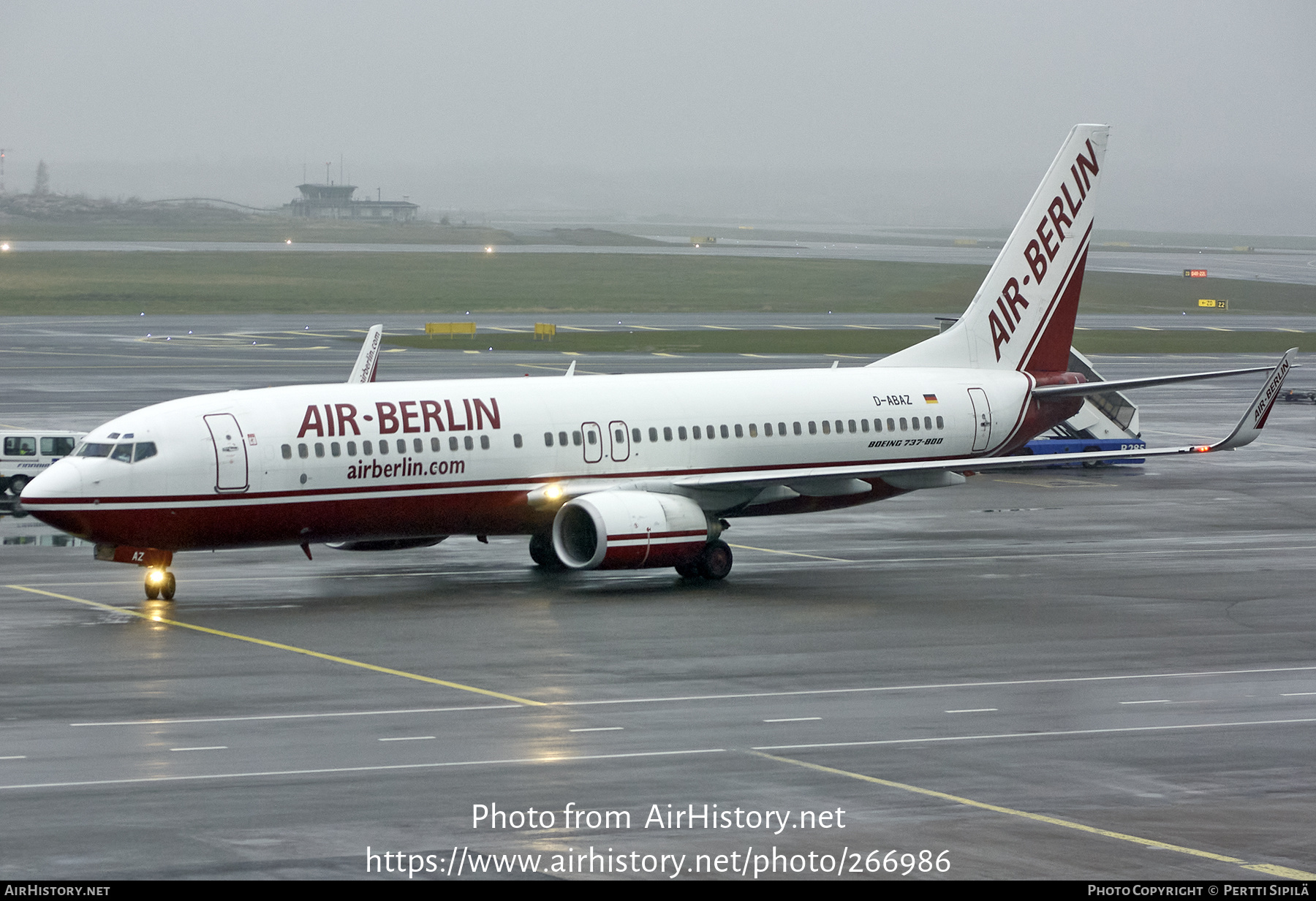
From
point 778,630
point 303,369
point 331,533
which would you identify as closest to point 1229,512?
Answer: point 778,630

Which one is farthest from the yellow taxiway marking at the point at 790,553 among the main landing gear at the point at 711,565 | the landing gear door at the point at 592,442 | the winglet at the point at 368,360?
the winglet at the point at 368,360

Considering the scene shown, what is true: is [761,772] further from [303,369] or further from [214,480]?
[303,369]

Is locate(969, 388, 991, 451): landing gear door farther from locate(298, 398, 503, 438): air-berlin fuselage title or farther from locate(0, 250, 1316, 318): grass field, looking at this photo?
locate(0, 250, 1316, 318): grass field

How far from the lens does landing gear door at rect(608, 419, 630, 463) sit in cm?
4128

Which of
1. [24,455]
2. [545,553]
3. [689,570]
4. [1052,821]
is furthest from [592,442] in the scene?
[24,455]

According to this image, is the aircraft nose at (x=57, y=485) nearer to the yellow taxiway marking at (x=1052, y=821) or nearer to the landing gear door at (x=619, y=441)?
the landing gear door at (x=619, y=441)

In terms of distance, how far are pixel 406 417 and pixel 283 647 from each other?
25.4 feet

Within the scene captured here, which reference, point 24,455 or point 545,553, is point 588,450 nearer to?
point 545,553

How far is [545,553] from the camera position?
4228 centimetres

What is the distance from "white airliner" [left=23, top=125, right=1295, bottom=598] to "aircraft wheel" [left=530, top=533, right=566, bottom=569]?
63mm

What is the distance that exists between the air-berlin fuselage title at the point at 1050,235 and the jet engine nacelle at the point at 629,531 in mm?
12545

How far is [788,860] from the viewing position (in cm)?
1939

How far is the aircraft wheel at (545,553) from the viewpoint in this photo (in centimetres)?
4216
